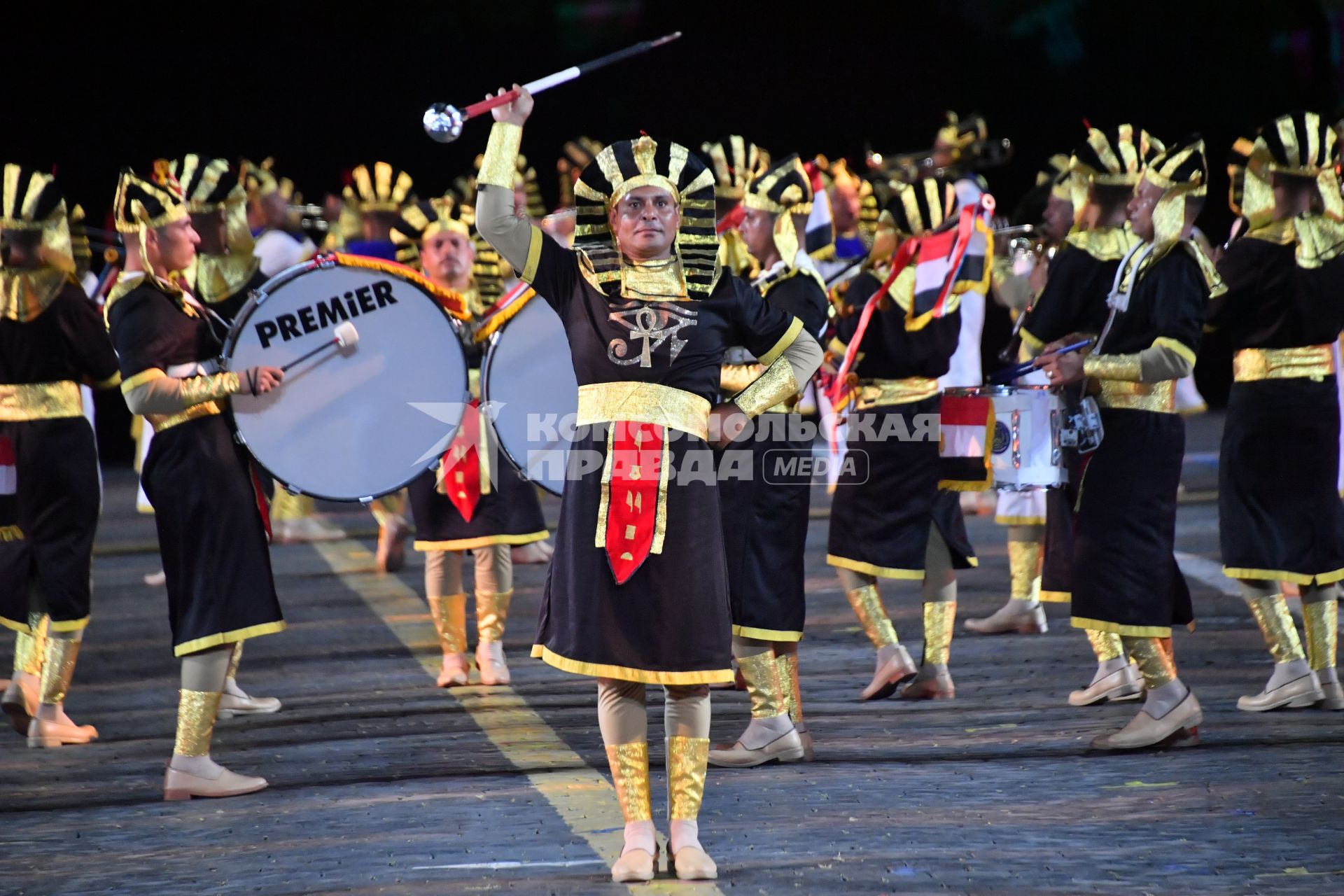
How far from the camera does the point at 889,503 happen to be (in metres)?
7.08

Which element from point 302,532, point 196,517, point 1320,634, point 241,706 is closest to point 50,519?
point 241,706

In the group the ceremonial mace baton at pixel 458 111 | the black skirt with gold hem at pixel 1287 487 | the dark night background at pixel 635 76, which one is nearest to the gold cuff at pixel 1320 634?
the black skirt with gold hem at pixel 1287 487

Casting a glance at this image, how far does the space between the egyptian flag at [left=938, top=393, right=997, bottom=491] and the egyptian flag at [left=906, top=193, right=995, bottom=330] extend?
15.3 inches

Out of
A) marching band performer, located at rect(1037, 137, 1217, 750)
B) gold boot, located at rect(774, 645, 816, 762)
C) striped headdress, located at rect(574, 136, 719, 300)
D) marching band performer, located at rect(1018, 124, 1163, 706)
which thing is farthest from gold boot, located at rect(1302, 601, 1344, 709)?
striped headdress, located at rect(574, 136, 719, 300)

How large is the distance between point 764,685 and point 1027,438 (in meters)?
1.42

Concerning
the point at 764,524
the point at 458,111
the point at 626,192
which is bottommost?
the point at 764,524

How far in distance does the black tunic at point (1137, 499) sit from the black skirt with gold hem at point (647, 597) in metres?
1.97

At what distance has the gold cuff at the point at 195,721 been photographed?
18.6ft

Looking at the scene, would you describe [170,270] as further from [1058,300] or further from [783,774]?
[1058,300]

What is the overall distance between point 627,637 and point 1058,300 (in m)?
2.86

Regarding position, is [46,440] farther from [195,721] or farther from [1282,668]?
[1282,668]

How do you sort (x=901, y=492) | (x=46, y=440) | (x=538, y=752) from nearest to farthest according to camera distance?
1. (x=538, y=752)
2. (x=46, y=440)
3. (x=901, y=492)

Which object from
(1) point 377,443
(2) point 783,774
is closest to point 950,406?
(2) point 783,774

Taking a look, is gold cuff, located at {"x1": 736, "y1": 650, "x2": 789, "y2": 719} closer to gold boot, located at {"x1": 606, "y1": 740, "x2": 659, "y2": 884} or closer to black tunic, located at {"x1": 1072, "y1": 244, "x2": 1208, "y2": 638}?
black tunic, located at {"x1": 1072, "y1": 244, "x2": 1208, "y2": 638}
